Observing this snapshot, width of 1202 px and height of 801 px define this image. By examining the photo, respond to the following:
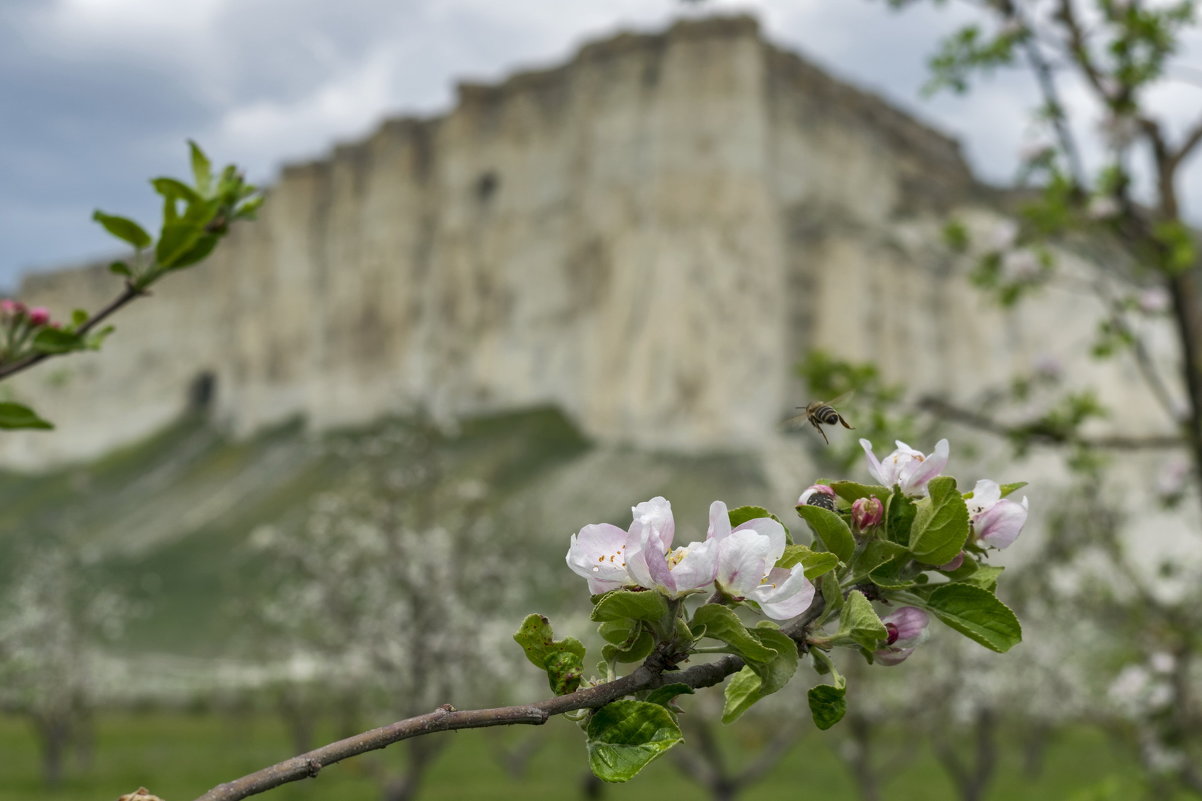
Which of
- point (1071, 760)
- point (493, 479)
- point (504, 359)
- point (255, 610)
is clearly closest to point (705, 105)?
point (504, 359)

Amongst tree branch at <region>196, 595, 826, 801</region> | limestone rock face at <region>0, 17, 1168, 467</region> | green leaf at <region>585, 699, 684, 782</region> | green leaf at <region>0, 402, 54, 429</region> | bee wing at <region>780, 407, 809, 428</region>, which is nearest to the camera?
tree branch at <region>196, 595, 826, 801</region>

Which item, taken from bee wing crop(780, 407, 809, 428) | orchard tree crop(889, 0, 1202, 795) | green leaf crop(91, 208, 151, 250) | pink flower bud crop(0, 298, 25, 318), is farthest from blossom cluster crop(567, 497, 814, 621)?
orchard tree crop(889, 0, 1202, 795)

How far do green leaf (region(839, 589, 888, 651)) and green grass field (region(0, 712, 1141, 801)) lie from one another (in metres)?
12.9

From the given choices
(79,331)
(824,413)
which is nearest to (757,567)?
(824,413)

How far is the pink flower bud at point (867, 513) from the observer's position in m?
1.21

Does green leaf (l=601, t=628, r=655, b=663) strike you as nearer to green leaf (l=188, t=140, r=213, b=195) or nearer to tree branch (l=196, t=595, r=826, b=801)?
tree branch (l=196, t=595, r=826, b=801)

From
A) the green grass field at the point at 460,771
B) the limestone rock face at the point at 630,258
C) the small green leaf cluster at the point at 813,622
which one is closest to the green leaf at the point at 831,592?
the small green leaf cluster at the point at 813,622

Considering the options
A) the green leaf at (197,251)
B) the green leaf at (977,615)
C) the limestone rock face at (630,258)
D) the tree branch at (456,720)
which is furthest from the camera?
the limestone rock face at (630,258)

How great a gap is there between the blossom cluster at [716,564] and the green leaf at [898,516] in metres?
0.13

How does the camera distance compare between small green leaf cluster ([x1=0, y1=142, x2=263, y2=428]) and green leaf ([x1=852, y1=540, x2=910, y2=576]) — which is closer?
green leaf ([x1=852, y1=540, x2=910, y2=576])

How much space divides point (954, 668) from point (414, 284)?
43920mm

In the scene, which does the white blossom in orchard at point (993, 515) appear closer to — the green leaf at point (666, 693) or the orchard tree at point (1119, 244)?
the green leaf at point (666, 693)

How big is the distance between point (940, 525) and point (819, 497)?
0.42 ft

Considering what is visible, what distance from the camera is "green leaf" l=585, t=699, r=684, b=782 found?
3.41ft
